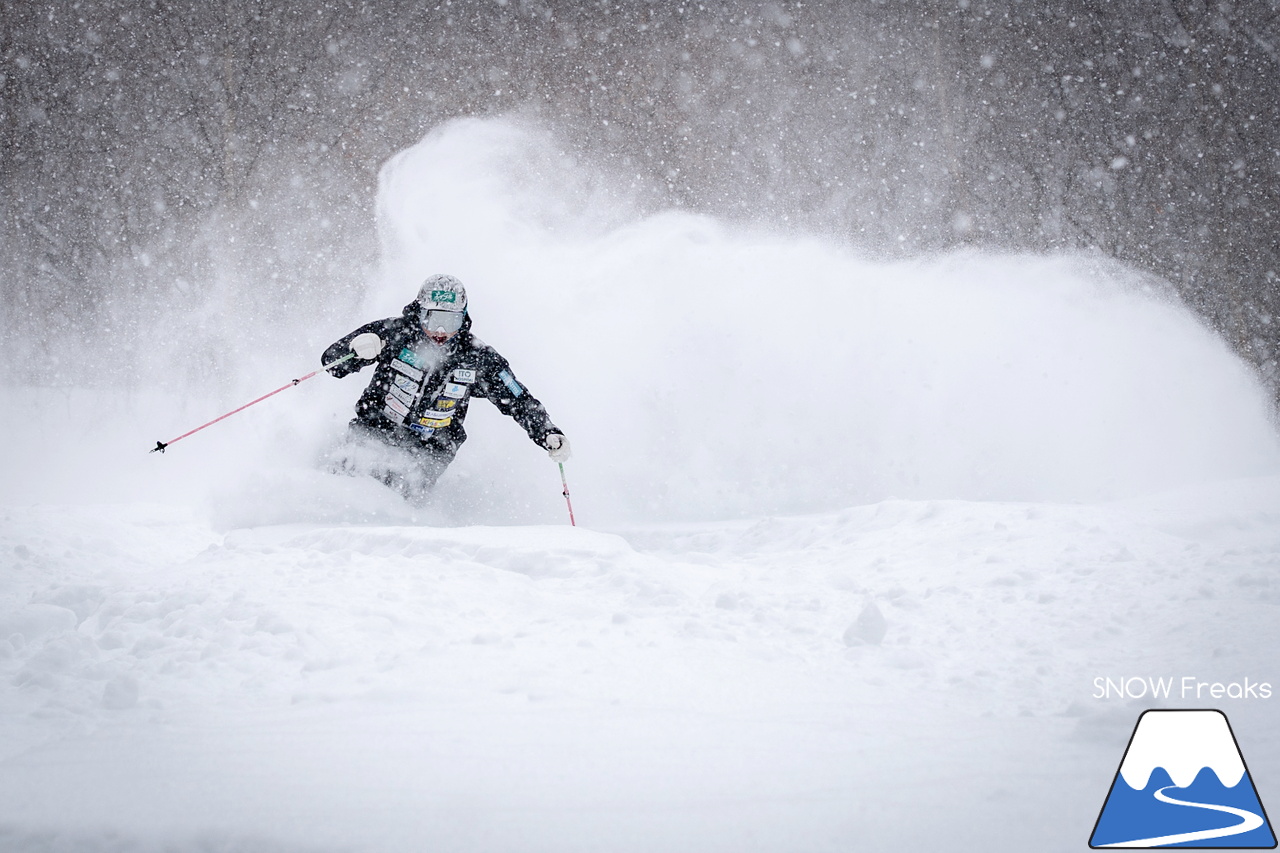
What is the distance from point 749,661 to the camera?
1964 mm

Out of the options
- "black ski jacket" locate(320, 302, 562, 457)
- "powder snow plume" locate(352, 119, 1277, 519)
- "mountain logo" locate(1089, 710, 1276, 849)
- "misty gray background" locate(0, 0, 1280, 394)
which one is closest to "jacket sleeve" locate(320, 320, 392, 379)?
"black ski jacket" locate(320, 302, 562, 457)

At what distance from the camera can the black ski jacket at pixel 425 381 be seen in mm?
4027

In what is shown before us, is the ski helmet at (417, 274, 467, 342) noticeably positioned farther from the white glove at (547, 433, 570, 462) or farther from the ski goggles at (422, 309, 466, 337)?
the white glove at (547, 433, 570, 462)

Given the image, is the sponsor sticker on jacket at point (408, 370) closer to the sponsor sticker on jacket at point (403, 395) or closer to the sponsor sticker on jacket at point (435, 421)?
the sponsor sticker on jacket at point (403, 395)

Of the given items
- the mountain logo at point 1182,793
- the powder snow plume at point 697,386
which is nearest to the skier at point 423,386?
the powder snow plume at point 697,386

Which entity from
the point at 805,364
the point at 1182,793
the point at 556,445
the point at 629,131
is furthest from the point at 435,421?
the point at 629,131

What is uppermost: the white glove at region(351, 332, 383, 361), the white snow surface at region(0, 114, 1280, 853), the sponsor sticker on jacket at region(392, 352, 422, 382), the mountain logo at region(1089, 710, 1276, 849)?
the white glove at region(351, 332, 383, 361)

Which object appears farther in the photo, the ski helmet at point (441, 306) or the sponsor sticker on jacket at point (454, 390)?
the sponsor sticker on jacket at point (454, 390)

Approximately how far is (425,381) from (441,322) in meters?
0.36

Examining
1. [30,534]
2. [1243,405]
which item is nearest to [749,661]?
[30,534]

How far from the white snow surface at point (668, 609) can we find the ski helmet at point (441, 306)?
38.4 inches

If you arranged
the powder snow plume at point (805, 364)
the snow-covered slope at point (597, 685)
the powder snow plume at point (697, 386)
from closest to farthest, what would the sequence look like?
1. the snow-covered slope at point (597, 685)
2. the powder snow plume at point (697, 386)
3. the powder snow plume at point (805, 364)

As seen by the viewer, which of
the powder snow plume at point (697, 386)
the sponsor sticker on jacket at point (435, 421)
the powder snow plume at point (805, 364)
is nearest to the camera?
the sponsor sticker on jacket at point (435, 421)

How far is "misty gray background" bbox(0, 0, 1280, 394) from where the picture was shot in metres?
7.87
